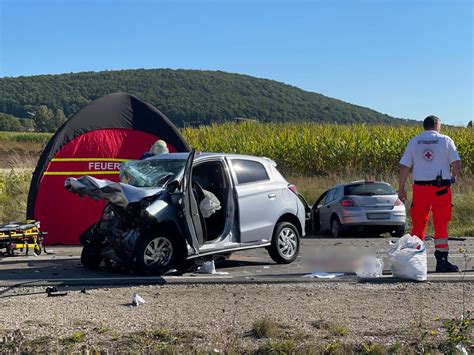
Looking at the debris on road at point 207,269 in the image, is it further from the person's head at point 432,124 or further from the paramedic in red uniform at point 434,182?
the person's head at point 432,124

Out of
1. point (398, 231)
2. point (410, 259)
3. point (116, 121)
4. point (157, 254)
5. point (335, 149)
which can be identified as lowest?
point (398, 231)

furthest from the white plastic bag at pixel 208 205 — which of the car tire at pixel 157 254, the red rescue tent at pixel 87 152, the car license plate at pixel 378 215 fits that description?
the car license plate at pixel 378 215

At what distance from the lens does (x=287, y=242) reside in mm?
11539

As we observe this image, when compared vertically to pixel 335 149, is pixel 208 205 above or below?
below

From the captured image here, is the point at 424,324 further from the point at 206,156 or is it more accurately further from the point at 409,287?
the point at 206,156

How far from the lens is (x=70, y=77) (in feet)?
338

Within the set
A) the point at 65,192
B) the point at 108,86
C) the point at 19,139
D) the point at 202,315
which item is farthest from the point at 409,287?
the point at 108,86

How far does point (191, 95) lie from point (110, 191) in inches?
3301

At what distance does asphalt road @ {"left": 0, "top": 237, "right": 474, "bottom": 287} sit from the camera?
30.8 ft

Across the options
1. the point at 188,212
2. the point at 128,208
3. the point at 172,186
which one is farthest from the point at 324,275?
the point at 128,208

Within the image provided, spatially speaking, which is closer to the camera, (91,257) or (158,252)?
(158,252)

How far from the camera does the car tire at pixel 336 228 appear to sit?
57.5 ft

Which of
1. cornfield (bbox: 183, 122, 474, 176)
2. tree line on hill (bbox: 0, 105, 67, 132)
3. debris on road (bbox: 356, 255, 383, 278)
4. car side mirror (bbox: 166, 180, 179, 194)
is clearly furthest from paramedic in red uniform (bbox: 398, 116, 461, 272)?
tree line on hill (bbox: 0, 105, 67, 132)

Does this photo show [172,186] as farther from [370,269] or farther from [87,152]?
[87,152]
